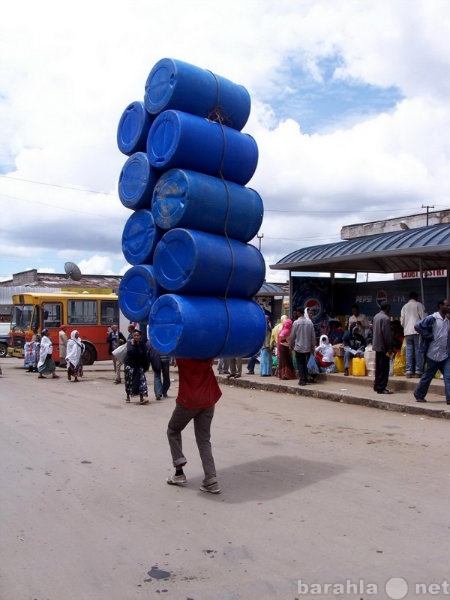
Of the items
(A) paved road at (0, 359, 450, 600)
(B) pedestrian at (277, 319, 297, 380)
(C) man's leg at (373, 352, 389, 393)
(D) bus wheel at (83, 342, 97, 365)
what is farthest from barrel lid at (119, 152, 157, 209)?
(D) bus wheel at (83, 342, 97, 365)

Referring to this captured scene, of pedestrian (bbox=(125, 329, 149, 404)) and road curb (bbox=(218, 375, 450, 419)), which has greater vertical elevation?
pedestrian (bbox=(125, 329, 149, 404))

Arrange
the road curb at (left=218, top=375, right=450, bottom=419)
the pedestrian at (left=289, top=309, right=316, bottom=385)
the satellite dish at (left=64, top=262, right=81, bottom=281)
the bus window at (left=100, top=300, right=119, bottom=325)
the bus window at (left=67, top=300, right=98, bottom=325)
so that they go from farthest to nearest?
1. the satellite dish at (left=64, top=262, right=81, bottom=281)
2. the bus window at (left=100, top=300, right=119, bottom=325)
3. the bus window at (left=67, top=300, right=98, bottom=325)
4. the pedestrian at (left=289, top=309, right=316, bottom=385)
5. the road curb at (left=218, top=375, right=450, bottom=419)

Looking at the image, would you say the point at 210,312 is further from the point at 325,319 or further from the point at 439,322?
the point at 325,319

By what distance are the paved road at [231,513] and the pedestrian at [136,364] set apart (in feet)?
8.12

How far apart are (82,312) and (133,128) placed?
16455 mm

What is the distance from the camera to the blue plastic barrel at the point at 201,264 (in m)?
5.52

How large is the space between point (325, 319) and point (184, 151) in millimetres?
11571

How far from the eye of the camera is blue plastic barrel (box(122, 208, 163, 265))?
19.3 feet

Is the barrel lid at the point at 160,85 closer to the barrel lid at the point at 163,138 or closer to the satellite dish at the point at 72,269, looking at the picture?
the barrel lid at the point at 163,138

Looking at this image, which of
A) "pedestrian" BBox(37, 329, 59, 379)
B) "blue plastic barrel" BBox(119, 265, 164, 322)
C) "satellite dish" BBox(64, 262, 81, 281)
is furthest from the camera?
"satellite dish" BBox(64, 262, 81, 281)

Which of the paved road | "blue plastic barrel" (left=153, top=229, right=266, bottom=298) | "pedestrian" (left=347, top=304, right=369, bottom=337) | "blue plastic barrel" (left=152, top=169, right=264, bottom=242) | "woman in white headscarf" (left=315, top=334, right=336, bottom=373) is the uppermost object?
"blue plastic barrel" (left=152, top=169, right=264, bottom=242)

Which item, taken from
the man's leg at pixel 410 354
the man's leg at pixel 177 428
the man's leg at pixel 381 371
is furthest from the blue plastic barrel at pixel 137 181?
the man's leg at pixel 410 354

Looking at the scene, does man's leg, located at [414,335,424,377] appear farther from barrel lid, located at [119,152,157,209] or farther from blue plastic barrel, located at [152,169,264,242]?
barrel lid, located at [119,152,157,209]

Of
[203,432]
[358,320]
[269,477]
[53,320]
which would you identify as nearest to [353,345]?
[358,320]
